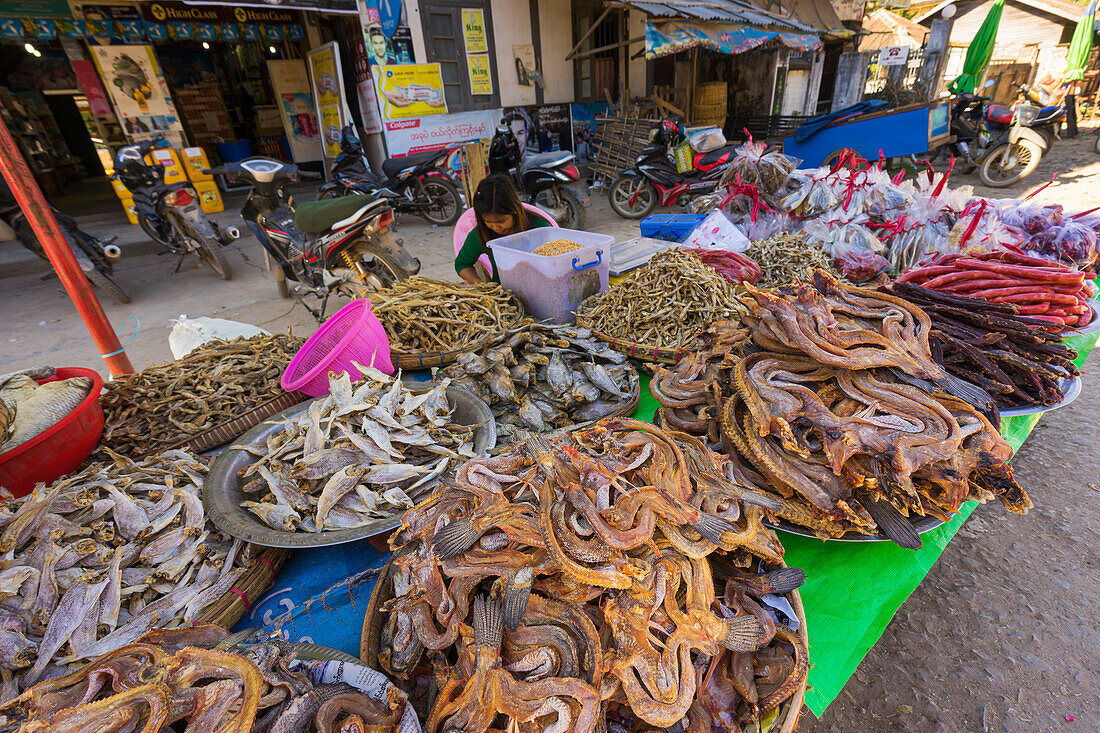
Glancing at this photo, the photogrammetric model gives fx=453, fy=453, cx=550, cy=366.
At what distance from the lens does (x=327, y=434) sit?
1965mm

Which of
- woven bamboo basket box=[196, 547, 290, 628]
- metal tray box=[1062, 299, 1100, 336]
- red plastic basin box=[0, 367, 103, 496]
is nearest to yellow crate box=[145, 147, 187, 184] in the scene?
red plastic basin box=[0, 367, 103, 496]

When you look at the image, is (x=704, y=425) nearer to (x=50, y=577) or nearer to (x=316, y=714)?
(x=316, y=714)

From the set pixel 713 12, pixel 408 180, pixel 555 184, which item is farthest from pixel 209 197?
pixel 713 12

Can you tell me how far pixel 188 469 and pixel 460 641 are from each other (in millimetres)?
1578

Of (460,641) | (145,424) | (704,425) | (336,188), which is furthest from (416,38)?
(460,641)

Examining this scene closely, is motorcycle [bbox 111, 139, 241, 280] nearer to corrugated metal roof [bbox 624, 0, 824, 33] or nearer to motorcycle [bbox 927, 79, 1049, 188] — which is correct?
corrugated metal roof [bbox 624, 0, 824, 33]

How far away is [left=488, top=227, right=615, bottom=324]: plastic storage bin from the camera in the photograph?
10.4ft

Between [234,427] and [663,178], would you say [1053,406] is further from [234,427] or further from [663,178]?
[663,178]

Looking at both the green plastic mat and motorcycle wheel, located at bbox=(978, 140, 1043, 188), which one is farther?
motorcycle wheel, located at bbox=(978, 140, 1043, 188)

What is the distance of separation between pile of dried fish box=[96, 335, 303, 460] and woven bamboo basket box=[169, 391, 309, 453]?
0.05m

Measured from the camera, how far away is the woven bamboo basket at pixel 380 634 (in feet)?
4.00

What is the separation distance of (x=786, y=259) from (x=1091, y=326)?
5.81 ft

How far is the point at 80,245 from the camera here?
6.28 meters

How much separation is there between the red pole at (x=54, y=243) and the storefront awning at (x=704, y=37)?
924 centimetres
